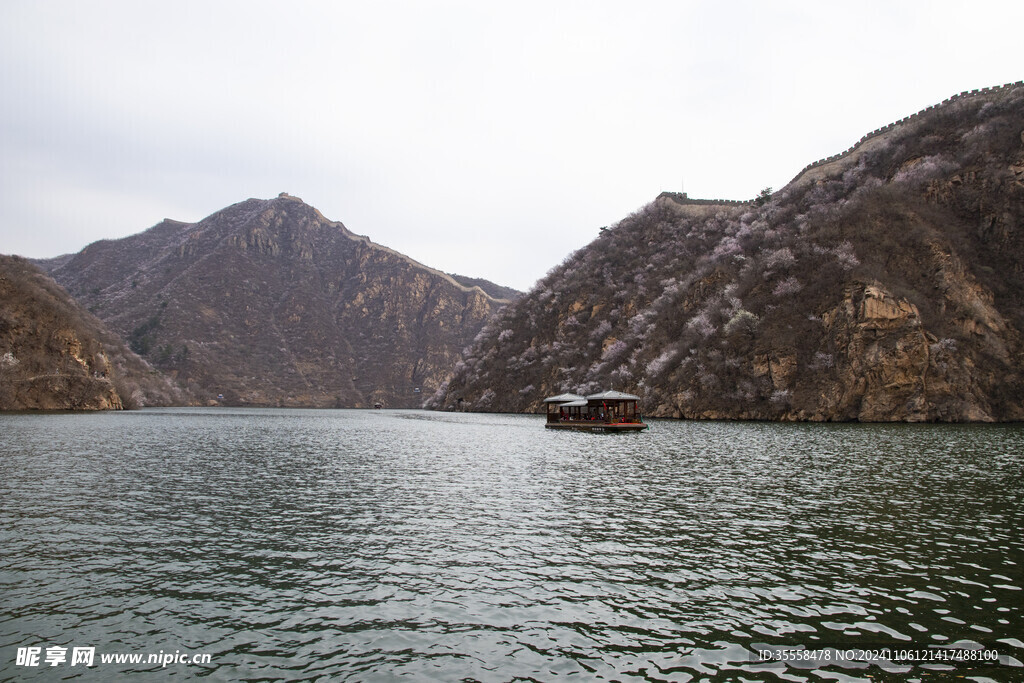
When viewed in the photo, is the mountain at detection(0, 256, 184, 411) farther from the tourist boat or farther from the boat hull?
the boat hull

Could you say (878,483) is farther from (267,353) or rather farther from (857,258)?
(267,353)

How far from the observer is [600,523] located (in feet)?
61.4

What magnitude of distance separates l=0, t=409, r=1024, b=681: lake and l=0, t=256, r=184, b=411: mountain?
72467mm

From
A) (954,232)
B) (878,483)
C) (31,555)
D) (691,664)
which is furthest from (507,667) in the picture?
(954,232)

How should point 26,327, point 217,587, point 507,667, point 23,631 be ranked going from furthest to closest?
point 26,327 < point 217,587 < point 23,631 < point 507,667

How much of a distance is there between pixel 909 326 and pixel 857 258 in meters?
12.9

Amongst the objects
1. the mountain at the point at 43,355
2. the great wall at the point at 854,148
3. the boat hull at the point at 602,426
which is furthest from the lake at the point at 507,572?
the great wall at the point at 854,148

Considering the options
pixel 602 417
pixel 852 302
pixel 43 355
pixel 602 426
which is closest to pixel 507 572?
pixel 602 426

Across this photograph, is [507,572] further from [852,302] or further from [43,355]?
[43,355]

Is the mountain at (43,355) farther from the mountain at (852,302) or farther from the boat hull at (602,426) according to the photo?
the boat hull at (602,426)

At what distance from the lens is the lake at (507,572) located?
9375 mm

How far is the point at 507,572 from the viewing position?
13.9 m

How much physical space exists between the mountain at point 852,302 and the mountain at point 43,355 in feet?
240

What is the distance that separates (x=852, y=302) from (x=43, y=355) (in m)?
116
